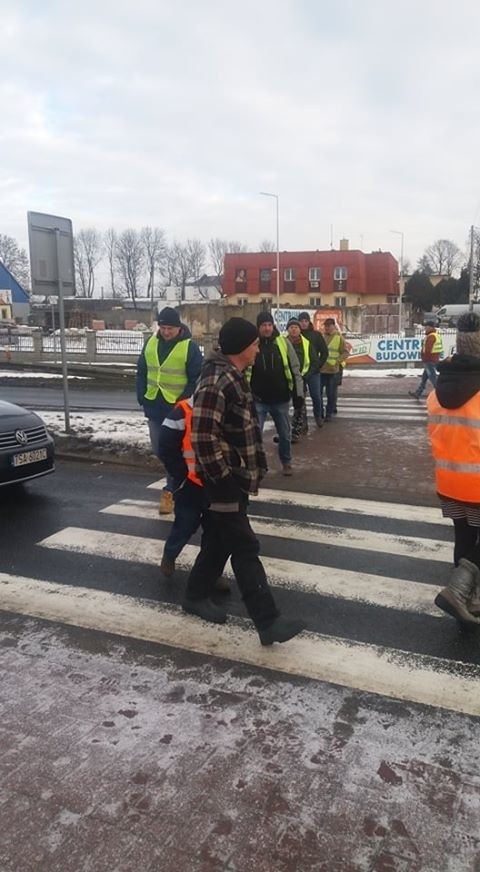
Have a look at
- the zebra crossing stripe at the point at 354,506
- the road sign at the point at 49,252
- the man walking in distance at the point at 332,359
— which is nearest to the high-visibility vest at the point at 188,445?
the zebra crossing stripe at the point at 354,506

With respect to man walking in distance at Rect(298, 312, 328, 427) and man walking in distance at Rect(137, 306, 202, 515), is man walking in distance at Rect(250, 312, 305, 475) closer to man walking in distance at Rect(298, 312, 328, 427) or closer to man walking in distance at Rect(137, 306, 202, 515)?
man walking in distance at Rect(137, 306, 202, 515)

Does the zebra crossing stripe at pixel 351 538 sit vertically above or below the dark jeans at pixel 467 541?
below

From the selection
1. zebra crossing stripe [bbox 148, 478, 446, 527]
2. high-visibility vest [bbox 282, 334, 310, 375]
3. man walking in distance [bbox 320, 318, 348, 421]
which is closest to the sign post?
high-visibility vest [bbox 282, 334, 310, 375]

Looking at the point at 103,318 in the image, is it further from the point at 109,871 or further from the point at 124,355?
the point at 109,871

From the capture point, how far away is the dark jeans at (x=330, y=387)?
36.9ft

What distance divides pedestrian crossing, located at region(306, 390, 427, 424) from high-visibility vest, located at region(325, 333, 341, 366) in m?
1.46

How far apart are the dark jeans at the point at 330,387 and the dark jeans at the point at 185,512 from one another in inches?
269

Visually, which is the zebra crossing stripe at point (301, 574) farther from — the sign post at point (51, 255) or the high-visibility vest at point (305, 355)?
the high-visibility vest at point (305, 355)

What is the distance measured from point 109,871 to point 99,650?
1.59 metres

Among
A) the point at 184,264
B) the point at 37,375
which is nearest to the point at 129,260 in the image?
the point at 184,264

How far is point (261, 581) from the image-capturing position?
371cm

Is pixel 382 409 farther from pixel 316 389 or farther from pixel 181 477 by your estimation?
pixel 181 477

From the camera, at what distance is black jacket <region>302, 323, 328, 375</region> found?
10.3 meters

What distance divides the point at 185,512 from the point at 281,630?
122 cm
